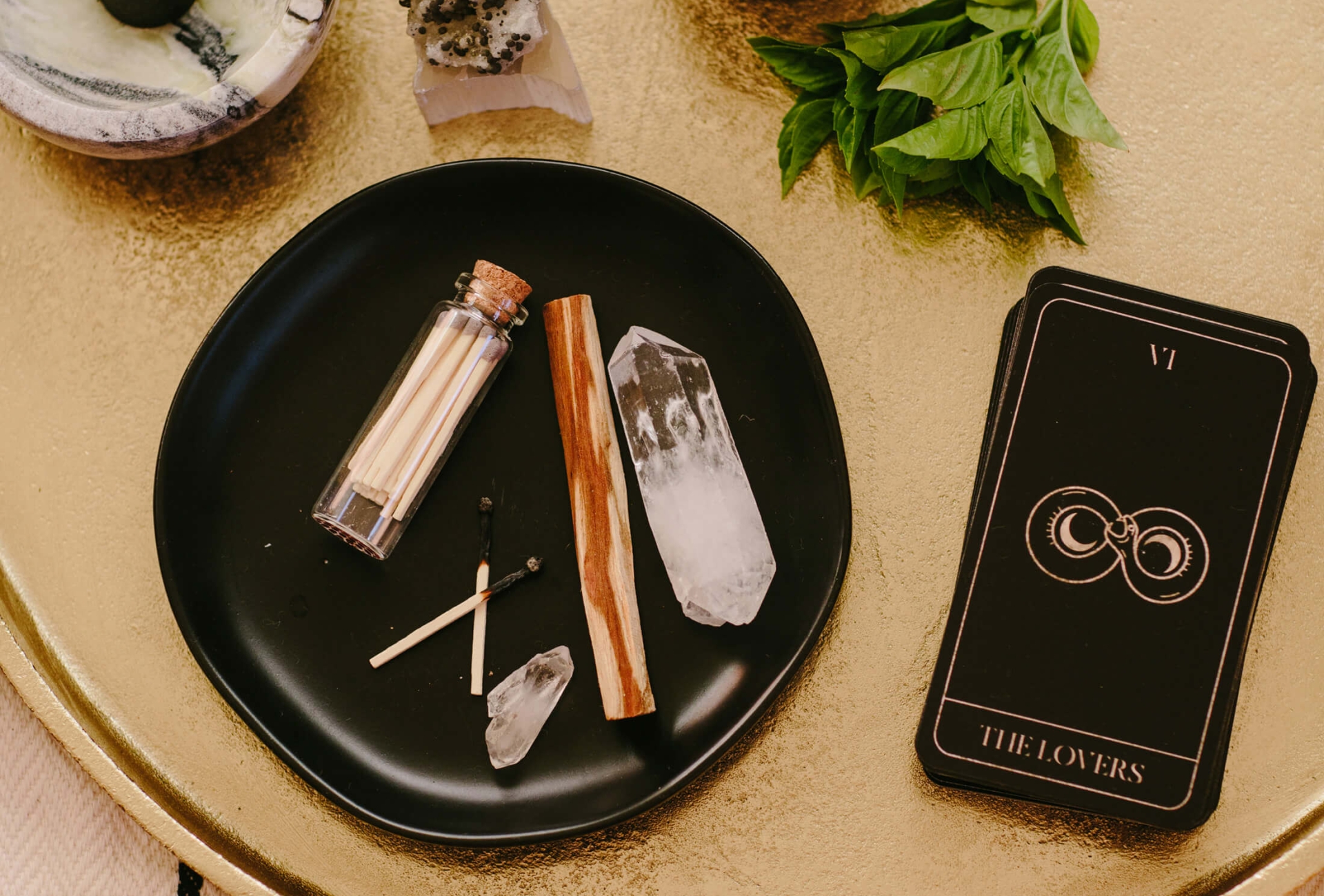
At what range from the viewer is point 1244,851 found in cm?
73

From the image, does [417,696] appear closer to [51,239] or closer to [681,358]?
[681,358]

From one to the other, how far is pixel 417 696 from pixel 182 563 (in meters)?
0.25

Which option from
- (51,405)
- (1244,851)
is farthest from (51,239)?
(1244,851)

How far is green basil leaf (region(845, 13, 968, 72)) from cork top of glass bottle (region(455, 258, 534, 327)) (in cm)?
37

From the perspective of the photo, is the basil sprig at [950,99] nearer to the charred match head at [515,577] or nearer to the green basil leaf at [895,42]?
the green basil leaf at [895,42]

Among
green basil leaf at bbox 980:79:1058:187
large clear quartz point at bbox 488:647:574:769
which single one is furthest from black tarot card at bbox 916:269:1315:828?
large clear quartz point at bbox 488:647:574:769

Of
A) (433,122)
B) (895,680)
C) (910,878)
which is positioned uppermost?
(433,122)

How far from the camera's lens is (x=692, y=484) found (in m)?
0.71

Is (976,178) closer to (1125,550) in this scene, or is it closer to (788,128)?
(788,128)

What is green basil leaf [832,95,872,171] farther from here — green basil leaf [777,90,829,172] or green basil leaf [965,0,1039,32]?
green basil leaf [965,0,1039,32]

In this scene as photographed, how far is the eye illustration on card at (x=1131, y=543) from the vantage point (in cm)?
70

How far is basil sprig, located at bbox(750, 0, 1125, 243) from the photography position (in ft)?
2.21

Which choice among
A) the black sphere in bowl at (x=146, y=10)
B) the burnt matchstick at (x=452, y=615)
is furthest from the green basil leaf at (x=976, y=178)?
the black sphere in bowl at (x=146, y=10)

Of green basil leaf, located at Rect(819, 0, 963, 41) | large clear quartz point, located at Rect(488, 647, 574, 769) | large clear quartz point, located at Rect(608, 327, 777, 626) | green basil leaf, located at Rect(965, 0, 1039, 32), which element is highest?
green basil leaf, located at Rect(965, 0, 1039, 32)
